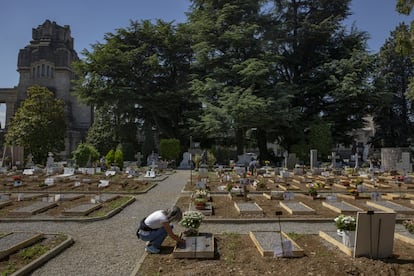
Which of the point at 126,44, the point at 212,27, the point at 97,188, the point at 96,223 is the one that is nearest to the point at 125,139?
the point at 126,44

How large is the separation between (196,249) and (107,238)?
8.17 feet

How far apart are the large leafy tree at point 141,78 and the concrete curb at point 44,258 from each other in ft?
102

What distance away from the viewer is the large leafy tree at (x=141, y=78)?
38000mm

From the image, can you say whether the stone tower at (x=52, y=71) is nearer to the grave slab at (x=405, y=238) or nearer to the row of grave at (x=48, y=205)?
the row of grave at (x=48, y=205)

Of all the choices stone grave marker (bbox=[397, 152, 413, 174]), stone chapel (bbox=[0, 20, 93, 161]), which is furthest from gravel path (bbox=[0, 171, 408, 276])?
stone chapel (bbox=[0, 20, 93, 161])

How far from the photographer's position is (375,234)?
18.8 feet

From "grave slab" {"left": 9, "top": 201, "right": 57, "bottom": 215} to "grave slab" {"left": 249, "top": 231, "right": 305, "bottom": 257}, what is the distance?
6.65 metres

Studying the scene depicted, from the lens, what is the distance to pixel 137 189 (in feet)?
53.2

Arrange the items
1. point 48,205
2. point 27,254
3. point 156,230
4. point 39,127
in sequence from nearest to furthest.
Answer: point 27,254 < point 156,230 < point 48,205 < point 39,127

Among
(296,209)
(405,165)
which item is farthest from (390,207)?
(405,165)

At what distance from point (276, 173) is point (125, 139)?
910 inches

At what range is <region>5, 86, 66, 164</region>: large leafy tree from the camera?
1356 inches

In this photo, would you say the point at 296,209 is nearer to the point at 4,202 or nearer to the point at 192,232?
the point at 192,232

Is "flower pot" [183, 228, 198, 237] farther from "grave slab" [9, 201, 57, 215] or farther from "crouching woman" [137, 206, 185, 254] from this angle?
"grave slab" [9, 201, 57, 215]
